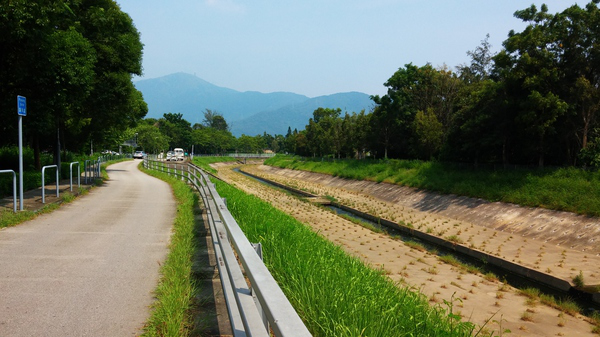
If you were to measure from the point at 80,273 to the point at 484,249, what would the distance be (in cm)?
1124

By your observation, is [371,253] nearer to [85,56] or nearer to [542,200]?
[542,200]

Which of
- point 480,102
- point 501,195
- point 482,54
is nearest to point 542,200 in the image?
point 501,195

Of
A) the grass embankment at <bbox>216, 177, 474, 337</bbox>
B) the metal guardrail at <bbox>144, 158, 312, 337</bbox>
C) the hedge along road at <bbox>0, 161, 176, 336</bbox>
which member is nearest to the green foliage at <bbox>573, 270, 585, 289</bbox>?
the grass embankment at <bbox>216, 177, 474, 337</bbox>

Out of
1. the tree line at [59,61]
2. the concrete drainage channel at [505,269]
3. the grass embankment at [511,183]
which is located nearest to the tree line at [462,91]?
the tree line at [59,61]

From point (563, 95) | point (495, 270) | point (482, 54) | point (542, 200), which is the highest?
point (482, 54)

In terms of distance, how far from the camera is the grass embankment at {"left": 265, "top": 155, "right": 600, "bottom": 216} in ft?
54.4

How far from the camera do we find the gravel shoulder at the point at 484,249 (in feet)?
24.6

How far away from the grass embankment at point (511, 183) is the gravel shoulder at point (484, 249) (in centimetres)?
56

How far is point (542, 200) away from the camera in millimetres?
17672

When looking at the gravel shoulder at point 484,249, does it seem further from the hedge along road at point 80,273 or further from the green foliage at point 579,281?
the hedge along road at point 80,273

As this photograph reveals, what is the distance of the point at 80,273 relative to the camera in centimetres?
586

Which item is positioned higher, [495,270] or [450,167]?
[450,167]

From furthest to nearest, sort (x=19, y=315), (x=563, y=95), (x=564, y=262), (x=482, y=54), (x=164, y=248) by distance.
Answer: (x=482, y=54)
(x=563, y=95)
(x=564, y=262)
(x=164, y=248)
(x=19, y=315)

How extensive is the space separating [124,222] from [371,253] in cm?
641
